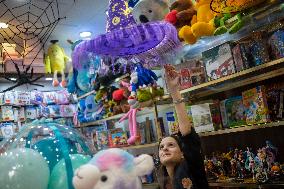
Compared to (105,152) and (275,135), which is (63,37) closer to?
(275,135)

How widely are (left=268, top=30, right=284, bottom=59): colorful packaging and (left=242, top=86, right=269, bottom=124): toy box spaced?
250 mm

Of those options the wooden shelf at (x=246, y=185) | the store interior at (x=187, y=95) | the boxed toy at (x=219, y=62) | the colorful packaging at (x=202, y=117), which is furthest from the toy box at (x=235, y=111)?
the wooden shelf at (x=246, y=185)

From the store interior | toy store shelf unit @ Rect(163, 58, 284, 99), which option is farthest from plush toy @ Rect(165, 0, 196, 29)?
toy store shelf unit @ Rect(163, 58, 284, 99)

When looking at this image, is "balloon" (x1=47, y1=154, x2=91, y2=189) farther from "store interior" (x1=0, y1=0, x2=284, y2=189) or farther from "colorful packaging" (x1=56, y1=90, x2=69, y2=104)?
"colorful packaging" (x1=56, y1=90, x2=69, y2=104)

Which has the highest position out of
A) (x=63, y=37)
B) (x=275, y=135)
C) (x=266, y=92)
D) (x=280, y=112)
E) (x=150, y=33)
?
(x=63, y=37)

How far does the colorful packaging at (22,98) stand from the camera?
5.66 metres

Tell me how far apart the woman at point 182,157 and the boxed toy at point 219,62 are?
0.49 m

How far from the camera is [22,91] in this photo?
5.86 meters

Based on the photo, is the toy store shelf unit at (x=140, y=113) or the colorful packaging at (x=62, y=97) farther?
the colorful packaging at (x=62, y=97)

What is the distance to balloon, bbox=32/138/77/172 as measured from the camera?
1284 mm

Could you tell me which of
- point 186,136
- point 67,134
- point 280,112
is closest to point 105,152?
point 67,134

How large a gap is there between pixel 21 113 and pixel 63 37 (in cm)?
147

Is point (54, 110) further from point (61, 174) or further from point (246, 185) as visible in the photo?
point (61, 174)

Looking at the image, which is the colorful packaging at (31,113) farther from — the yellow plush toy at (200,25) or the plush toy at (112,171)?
the plush toy at (112,171)
